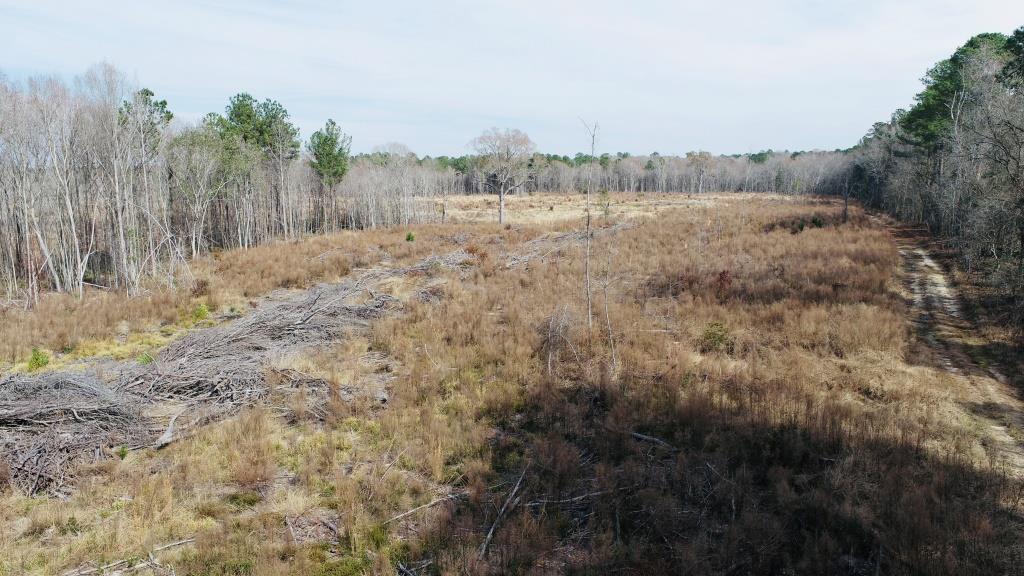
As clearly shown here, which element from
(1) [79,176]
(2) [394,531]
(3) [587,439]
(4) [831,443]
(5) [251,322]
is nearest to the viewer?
(2) [394,531]

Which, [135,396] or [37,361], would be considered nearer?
[135,396]

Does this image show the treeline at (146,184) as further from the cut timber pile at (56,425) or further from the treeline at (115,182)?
the cut timber pile at (56,425)

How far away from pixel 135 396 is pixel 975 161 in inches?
1407

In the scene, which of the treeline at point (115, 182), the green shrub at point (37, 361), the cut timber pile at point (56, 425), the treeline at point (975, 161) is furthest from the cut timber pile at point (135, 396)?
the treeline at point (975, 161)

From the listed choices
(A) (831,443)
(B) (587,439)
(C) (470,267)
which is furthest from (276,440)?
(C) (470,267)

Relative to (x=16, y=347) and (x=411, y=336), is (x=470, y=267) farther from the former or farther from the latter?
(x=16, y=347)

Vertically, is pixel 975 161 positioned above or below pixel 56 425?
above

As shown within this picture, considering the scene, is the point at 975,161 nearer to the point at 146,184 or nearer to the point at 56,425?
the point at 56,425

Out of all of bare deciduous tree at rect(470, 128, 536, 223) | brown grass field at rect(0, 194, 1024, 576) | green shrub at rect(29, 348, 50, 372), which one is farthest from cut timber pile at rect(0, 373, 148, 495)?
bare deciduous tree at rect(470, 128, 536, 223)

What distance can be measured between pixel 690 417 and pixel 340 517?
5.33m

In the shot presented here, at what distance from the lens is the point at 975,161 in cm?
2444

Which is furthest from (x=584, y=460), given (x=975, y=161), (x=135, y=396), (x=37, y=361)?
(x=975, y=161)

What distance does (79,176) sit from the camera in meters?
24.0

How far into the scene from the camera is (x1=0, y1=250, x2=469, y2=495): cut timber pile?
22.0ft
